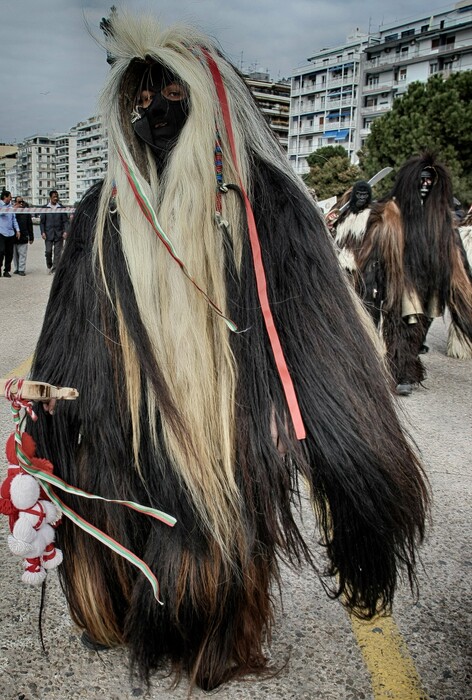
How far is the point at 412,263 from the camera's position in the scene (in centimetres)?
545

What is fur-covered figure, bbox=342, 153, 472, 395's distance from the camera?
538 centimetres

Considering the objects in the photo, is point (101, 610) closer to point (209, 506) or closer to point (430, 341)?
point (209, 506)

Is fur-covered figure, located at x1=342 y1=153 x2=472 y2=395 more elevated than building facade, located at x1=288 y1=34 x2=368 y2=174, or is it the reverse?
building facade, located at x1=288 y1=34 x2=368 y2=174

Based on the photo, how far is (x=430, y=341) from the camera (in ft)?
26.9

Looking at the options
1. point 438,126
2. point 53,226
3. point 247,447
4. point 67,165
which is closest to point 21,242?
point 53,226

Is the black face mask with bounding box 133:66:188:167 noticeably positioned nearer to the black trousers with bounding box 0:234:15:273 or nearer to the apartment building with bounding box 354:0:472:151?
the black trousers with bounding box 0:234:15:273

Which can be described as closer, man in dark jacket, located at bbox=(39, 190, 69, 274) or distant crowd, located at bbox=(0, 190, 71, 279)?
distant crowd, located at bbox=(0, 190, 71, 279)

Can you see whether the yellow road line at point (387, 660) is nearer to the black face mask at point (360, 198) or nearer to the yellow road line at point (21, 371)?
the black face mask at point (360, 198)

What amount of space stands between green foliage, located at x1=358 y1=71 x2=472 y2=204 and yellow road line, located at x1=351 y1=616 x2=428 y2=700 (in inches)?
1033

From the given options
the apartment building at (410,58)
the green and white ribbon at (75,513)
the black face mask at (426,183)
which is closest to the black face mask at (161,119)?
the green and white ribbon at (75,513)

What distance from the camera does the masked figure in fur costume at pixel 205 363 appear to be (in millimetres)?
1664

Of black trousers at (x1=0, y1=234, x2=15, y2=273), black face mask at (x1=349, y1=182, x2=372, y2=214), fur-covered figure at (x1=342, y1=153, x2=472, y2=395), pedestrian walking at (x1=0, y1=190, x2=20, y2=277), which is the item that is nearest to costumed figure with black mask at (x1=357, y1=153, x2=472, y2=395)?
fur-covered figure at (x1=342, y1=153, x2=472, y2=395)

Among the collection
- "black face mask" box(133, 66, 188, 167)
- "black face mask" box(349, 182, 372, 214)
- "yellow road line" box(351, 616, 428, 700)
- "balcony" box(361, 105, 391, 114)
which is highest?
"balcony" box(361, 105, 391, 114)

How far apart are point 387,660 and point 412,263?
3.83m
